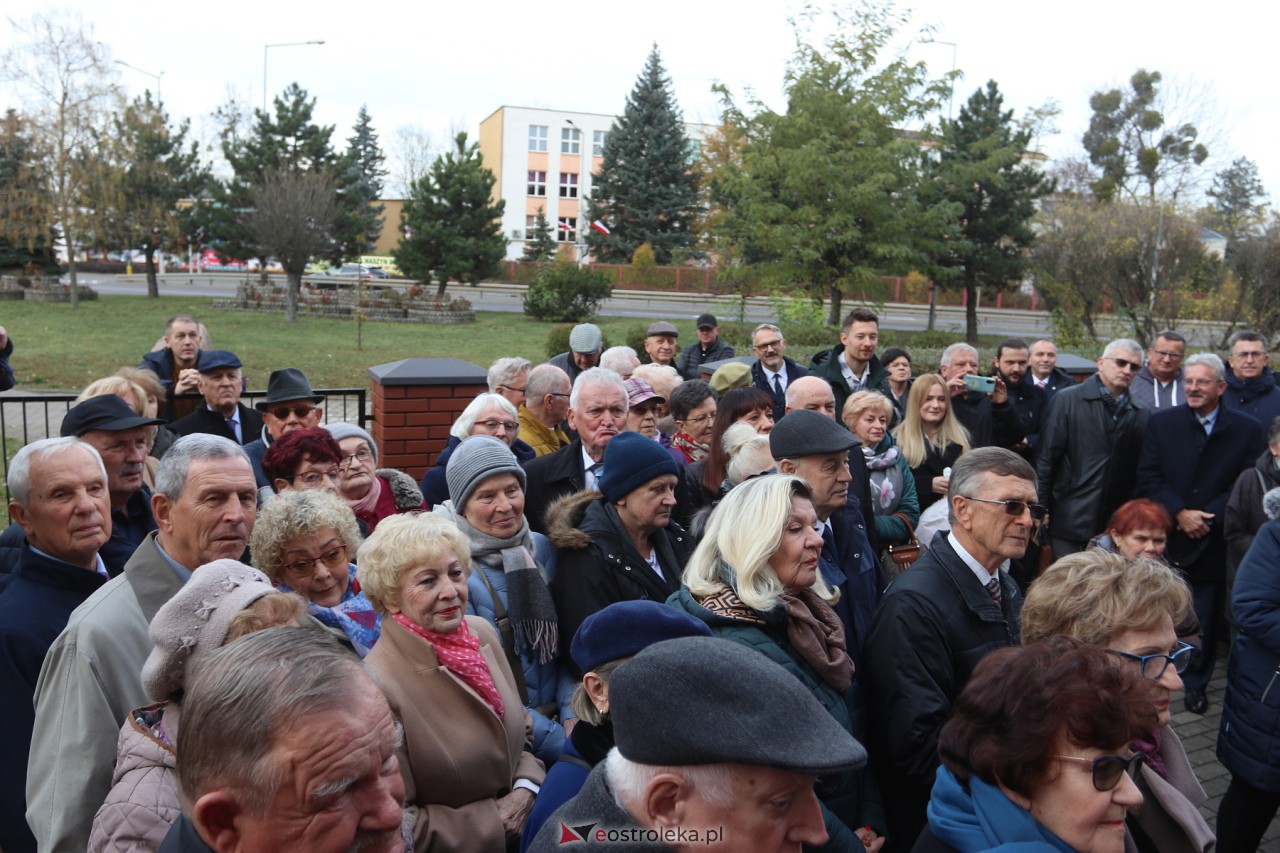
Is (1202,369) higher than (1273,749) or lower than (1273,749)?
higher

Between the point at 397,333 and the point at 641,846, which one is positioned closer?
the point at 641,846

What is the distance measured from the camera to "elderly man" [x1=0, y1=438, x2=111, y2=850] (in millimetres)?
2895

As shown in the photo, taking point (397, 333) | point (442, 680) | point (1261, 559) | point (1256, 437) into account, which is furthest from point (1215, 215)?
point (442, 680)

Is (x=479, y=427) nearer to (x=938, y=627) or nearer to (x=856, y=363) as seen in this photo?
(x=938, y=627)

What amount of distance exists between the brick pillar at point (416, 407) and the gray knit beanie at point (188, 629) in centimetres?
615

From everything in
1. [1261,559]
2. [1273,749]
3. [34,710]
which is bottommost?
[1273,749]

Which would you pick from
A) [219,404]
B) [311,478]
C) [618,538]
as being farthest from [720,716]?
[219,404]

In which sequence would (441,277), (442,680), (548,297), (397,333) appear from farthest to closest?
(441,277), (548,297), (397,333), (442,680)

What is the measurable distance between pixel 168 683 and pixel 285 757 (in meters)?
0.84

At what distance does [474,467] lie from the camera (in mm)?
4109

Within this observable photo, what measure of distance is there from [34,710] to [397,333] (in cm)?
2401

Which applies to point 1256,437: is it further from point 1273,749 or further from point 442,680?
point 442,680

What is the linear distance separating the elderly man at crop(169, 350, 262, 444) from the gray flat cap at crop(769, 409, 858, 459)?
Result: 3775 millimetres

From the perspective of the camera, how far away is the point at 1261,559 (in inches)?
171
